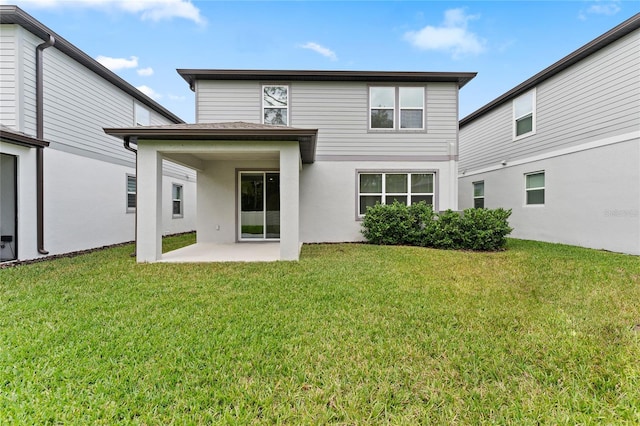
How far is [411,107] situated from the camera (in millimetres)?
9719

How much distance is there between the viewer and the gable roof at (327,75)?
9.20 meters

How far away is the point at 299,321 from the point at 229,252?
503cm

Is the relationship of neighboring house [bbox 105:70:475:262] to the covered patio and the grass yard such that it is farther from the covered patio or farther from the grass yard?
the grass yard

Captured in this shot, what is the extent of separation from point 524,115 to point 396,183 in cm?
587

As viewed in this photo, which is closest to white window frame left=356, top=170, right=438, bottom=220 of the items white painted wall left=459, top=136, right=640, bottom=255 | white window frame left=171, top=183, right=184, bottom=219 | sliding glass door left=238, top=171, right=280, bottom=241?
sliding glass door left=238, top=171, right=280, bottom=241

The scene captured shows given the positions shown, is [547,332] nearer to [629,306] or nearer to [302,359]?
[629,306]

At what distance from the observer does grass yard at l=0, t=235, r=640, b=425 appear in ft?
6.89

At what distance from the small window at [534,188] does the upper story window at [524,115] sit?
157 centimetres

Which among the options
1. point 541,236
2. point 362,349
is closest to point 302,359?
point 362,349

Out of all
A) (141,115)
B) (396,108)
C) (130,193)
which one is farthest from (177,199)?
(396,108)

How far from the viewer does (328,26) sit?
12086mm

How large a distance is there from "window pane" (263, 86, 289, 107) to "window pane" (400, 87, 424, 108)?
3.84 meters

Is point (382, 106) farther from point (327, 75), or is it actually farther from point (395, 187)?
point (395, 187)

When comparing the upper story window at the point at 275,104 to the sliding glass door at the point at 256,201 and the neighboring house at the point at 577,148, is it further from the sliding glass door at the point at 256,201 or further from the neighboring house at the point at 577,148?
the neighboring house at the point at 577,148
